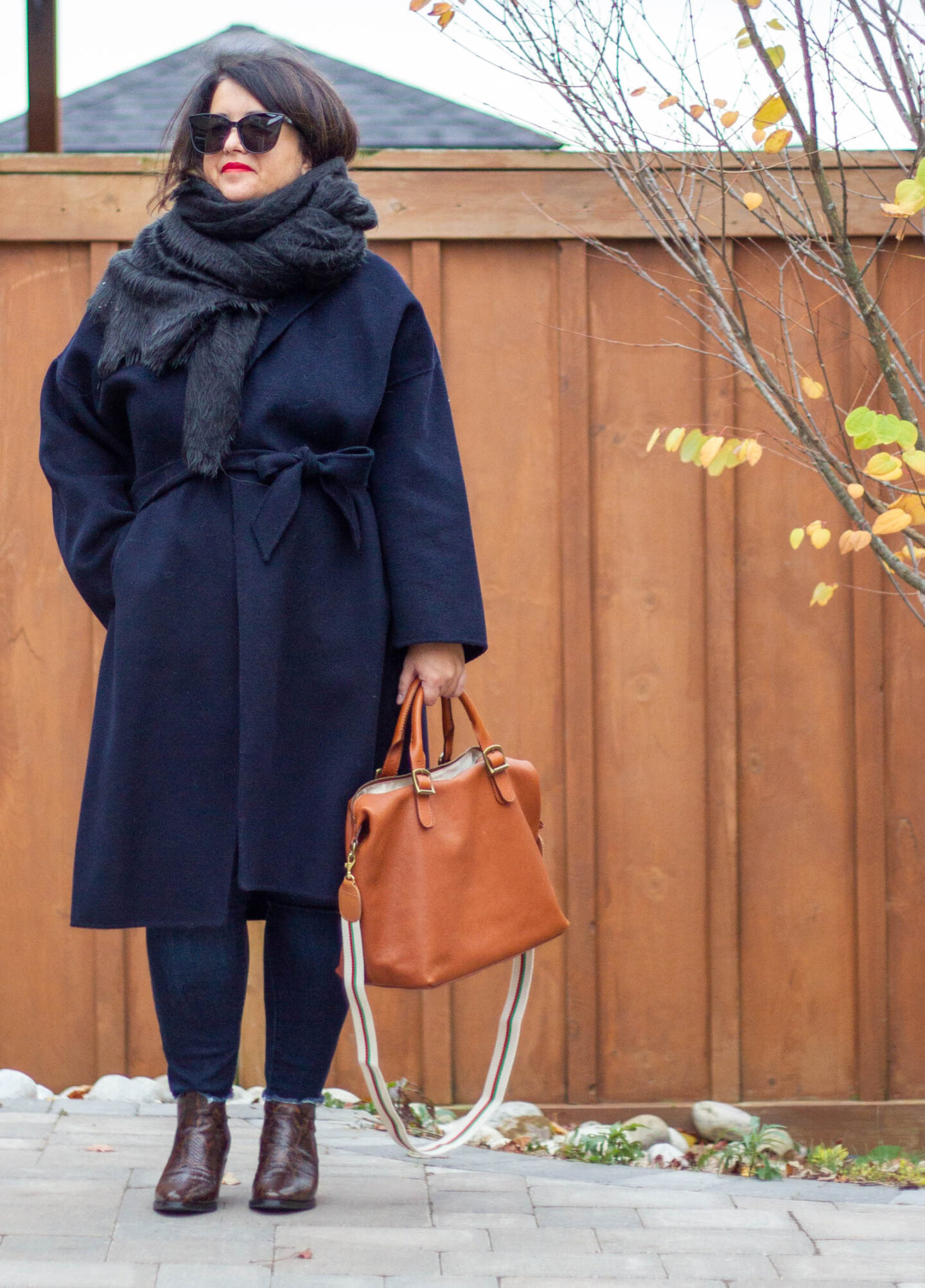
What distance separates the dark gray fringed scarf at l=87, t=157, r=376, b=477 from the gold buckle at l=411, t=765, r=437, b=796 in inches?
21.3

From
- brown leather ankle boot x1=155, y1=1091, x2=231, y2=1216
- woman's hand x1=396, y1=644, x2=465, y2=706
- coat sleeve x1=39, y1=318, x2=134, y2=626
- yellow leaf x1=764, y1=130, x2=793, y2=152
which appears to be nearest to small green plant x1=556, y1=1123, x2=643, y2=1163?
brown leather ankle boot x1=155, y1=1091, x2=231, y2=1216

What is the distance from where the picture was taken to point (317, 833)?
205cm

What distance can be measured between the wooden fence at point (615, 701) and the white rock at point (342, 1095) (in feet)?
0.15

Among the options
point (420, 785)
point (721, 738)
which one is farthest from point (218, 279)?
point (721, 738)

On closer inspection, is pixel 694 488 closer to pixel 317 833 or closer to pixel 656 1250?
pixel 317 833

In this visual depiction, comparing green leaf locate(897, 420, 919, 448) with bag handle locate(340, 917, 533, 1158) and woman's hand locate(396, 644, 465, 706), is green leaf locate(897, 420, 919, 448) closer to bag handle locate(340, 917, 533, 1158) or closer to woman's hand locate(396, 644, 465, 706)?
woman's hand locate(396, 644, 465, 706)

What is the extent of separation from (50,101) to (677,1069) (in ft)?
9.00

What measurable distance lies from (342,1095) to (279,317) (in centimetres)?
186

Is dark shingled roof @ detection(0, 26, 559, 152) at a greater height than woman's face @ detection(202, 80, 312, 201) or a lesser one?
greater

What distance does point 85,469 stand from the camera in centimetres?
216

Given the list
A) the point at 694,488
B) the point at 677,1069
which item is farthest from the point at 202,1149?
the point at 694,488

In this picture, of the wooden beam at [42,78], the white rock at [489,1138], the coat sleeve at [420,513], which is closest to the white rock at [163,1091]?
the white rock at [489,1138]

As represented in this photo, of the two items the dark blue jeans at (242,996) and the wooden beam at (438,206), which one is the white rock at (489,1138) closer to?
the dark blue jeans at (242,996)

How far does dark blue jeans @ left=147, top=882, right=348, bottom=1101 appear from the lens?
2.07 m
